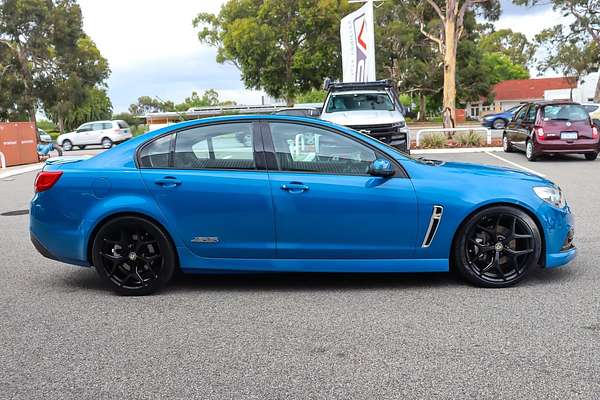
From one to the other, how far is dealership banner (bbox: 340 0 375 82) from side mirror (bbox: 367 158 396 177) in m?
17.5

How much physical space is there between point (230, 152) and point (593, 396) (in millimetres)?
3247

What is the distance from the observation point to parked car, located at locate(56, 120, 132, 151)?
35781 mm

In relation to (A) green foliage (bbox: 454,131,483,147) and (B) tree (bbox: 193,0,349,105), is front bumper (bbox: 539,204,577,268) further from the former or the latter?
(B) tree (bbox: 193,0,349,105)

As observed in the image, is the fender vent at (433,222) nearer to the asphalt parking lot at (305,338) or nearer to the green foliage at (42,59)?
the asphalt parking lot at (305,338)

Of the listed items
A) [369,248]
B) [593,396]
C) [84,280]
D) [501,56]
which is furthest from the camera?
[501,56]

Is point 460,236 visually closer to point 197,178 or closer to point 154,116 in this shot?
point 197,178

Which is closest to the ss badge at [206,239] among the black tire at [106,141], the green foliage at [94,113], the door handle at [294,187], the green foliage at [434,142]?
the door handle at [294,187]

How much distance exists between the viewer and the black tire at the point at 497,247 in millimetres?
4848

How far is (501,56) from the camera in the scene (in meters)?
95.8

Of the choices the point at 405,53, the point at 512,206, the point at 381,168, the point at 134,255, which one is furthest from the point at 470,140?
the point at 405,53

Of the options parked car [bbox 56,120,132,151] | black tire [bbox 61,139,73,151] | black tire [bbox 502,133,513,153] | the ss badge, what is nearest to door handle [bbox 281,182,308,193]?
the ss badge

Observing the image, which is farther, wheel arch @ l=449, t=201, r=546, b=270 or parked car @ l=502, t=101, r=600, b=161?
parked car @ l=502, t=101, r=600, b=161

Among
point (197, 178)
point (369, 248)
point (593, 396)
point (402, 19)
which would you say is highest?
point (402, 19)

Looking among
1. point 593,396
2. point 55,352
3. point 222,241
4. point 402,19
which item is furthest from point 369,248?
point 402,19
